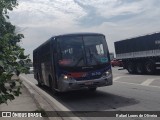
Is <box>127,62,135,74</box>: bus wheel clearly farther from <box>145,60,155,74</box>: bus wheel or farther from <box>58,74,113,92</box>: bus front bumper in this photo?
<box>58,74,113,92</box>: bus front bumper

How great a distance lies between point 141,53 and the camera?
2889 cm

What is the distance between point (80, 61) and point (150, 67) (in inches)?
572

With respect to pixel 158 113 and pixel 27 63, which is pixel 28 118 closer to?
pixel 158 113

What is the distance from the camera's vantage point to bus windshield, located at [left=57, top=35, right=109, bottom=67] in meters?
14.1

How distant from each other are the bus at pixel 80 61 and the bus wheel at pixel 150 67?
43.4 ft

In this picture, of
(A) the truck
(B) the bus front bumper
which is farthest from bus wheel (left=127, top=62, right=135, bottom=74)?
(B) the bus front bumper

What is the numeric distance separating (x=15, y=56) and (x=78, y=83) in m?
8.50

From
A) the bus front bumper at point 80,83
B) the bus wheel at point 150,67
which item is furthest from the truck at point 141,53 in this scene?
the bus front bumper at point 80,83

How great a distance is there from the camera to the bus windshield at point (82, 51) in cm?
1412

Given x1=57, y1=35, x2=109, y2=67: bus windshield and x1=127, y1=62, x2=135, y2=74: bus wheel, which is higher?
x1=57, y1=35, x2=109, y2=67: bus windshield

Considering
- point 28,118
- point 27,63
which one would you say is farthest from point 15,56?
point 28,118

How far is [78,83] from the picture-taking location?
1384cm

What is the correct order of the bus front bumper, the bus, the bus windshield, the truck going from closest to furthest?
the bus front bumper, the bus, the bus windshield, the truck

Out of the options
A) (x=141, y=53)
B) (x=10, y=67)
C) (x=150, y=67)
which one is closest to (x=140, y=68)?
(x=141, y=53)
